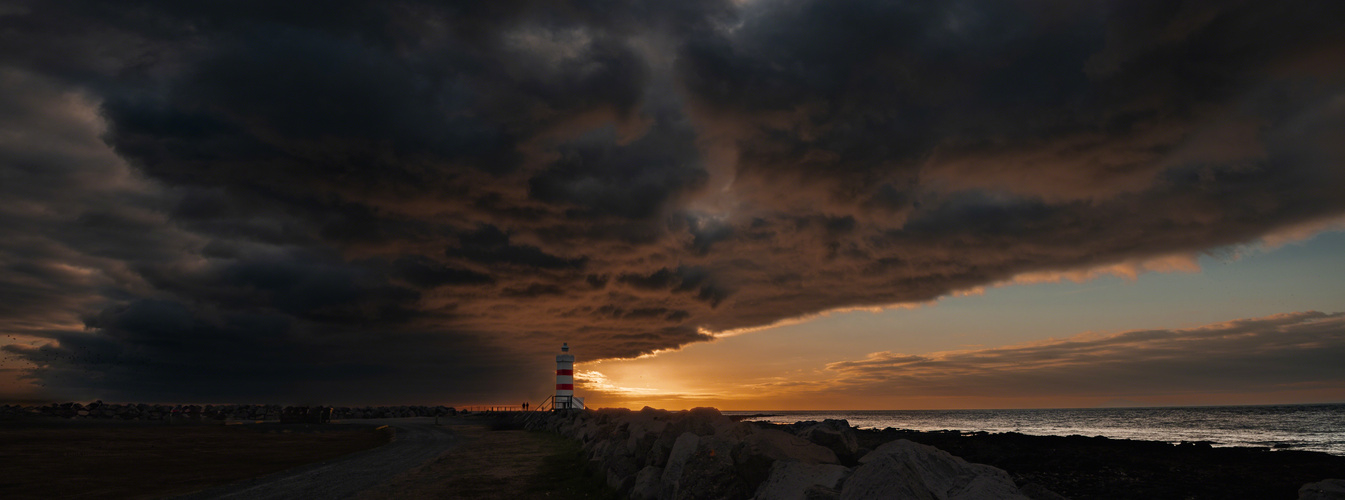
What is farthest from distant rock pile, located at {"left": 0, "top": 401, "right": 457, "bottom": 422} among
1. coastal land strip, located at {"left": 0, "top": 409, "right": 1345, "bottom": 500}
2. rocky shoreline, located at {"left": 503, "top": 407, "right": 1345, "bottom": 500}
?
rocky shoreline, located at {"left": 503, "top": 407, "right": 1345, "bottom": 500}

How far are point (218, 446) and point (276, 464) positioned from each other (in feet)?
35.0

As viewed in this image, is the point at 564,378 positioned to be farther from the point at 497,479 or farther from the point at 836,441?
the point at 836,441

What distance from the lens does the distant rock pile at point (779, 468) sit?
7.40 meters

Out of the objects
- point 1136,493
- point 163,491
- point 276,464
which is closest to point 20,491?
point 163,491

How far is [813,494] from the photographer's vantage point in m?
7.99

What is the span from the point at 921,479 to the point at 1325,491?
4306 millimetres

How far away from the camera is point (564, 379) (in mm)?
57219

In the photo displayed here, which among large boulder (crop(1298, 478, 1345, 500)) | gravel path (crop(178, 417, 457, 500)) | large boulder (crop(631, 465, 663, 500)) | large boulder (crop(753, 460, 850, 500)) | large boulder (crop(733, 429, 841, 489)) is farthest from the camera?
gravel path (crop(178, 417, 457, 500))

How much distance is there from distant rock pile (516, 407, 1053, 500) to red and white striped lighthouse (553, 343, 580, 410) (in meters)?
39.7

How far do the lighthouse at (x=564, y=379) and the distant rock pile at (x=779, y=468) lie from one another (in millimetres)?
39671

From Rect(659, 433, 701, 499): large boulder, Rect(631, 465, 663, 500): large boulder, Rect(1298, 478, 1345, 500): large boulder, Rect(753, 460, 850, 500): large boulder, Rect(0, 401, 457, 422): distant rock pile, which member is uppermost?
Rect(1298, 478, 1345, 500): large boulder

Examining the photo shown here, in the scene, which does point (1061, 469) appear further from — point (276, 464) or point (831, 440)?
point (276, 464)

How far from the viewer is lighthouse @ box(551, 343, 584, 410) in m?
56.7

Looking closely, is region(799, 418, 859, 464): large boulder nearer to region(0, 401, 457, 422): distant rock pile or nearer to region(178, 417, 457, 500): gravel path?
region(178, 417, 457, 500): gravel path
